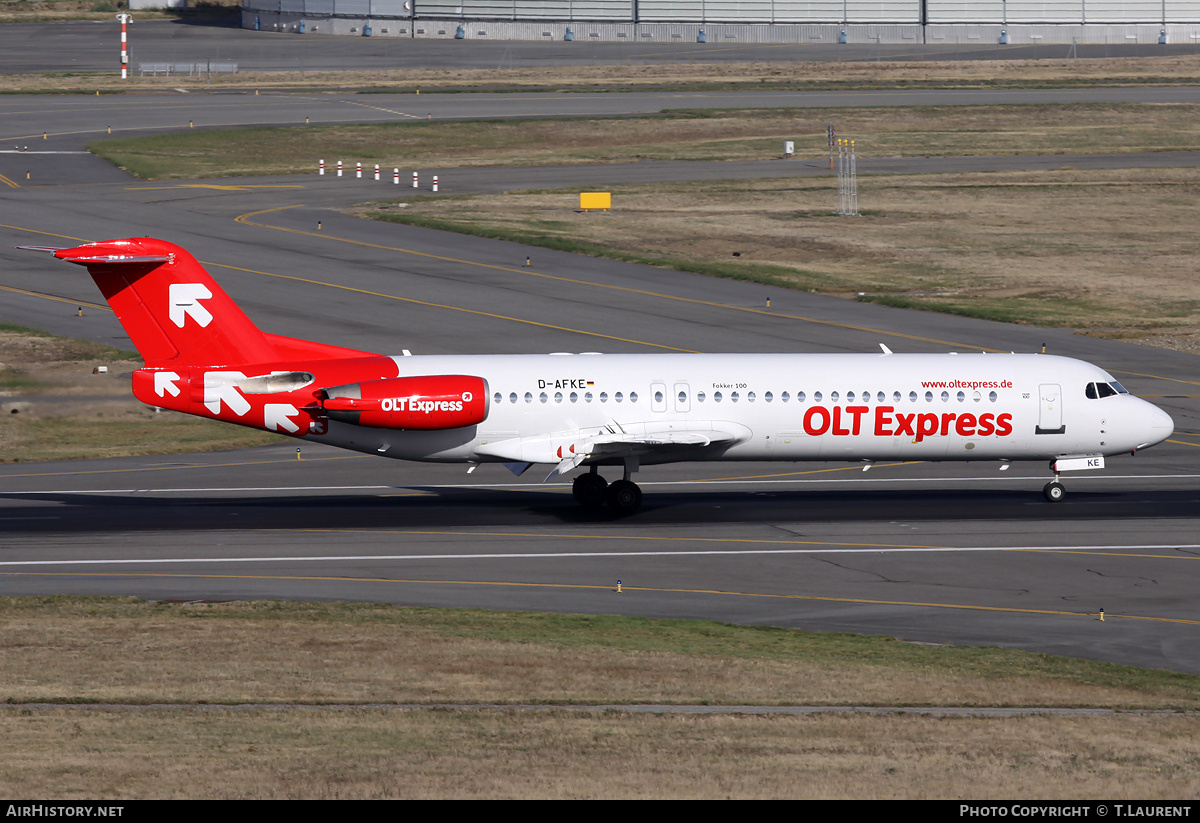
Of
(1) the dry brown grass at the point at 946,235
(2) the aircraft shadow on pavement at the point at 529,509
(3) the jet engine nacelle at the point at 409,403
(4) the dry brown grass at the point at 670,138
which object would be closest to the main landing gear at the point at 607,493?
(2) the aircraft shadow on pavement at the point at 529,509

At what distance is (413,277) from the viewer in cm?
6381

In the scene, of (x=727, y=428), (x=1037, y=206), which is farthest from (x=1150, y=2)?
(x=727, y=428)

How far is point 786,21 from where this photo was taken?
468ft

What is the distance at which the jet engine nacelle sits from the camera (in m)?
34.5

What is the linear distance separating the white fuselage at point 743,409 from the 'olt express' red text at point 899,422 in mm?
25

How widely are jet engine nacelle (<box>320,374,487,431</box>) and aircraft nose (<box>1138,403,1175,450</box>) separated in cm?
1712

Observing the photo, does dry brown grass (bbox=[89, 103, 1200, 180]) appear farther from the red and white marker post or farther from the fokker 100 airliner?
the fokker 100 airliner

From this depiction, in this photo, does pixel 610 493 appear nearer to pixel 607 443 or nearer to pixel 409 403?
pixel 607 443

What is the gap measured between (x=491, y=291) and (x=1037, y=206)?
3499 centimetres

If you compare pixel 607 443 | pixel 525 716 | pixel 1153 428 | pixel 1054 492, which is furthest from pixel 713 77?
pixel 525 716

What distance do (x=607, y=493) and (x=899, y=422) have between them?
761 centimetres

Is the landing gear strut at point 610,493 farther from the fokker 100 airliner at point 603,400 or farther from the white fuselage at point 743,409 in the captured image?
the white fuselage at point 743,409

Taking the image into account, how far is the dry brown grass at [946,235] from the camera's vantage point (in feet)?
206

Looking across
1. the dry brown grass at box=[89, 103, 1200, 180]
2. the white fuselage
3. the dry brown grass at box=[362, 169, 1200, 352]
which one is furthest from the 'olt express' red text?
the dry brown grass at box=[89, 103, 1200, 180]
